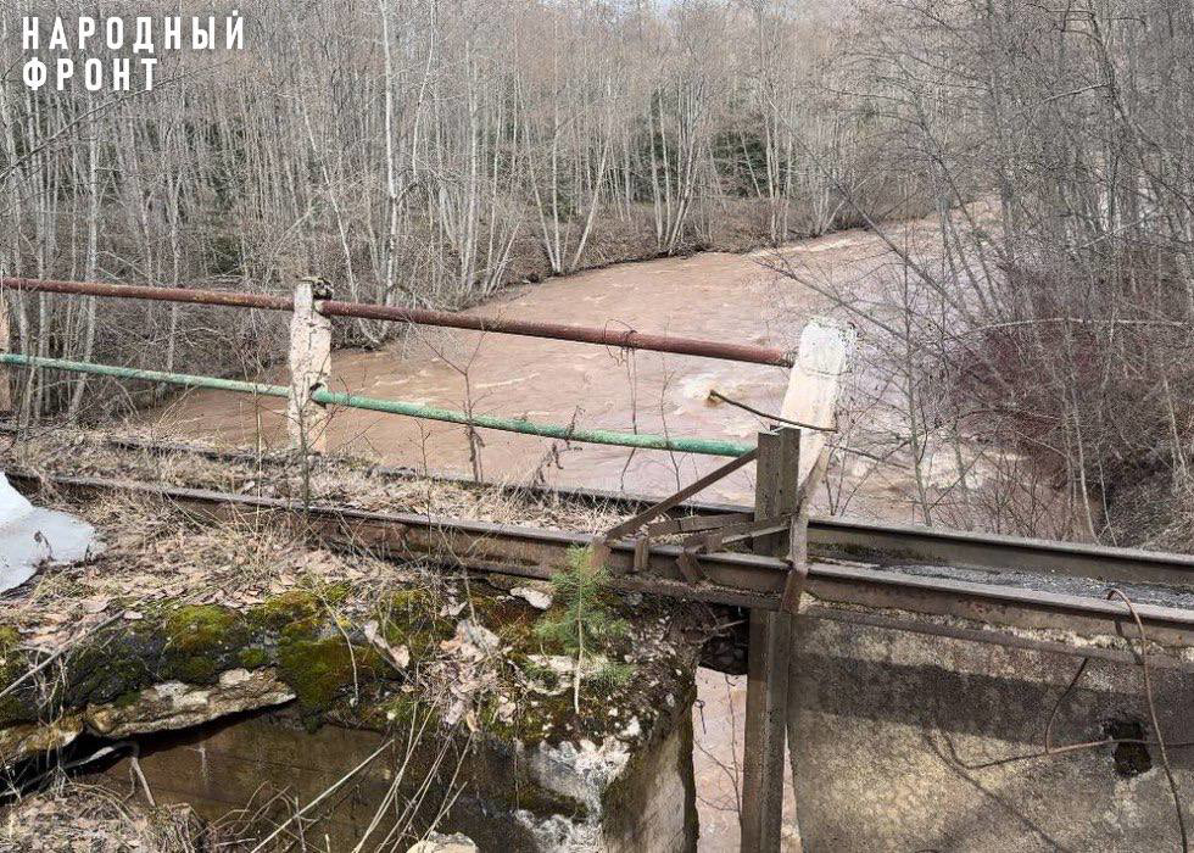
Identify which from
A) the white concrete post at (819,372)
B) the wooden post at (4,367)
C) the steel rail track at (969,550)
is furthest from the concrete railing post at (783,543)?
the wooden post at (4,367)

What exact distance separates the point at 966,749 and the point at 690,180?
24001 mm

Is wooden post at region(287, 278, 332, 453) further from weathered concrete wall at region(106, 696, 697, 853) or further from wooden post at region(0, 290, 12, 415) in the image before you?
wooden post at region(0, 290, 12, 415)

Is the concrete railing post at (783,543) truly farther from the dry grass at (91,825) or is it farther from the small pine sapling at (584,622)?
the dry grass at (91,825)

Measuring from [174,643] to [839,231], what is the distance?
2437 cm

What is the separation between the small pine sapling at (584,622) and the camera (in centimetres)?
304

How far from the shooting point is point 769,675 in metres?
3.43

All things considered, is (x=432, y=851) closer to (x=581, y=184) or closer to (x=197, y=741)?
(x=197, y=741)

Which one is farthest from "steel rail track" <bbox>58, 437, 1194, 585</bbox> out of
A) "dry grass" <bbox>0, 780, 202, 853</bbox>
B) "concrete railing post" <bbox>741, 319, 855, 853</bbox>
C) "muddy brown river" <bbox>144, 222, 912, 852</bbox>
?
"muddy brown river" <bbox>144, 222, 912, 852</bbox>

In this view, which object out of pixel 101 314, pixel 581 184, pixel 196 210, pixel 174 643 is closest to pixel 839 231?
pixel 581 184

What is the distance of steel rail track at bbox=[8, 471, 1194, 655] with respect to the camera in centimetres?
290

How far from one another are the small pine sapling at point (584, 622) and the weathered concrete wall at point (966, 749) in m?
0.71

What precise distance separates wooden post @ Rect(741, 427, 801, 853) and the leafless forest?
3.49m

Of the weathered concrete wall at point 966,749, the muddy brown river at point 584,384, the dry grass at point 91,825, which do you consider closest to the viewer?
the dry grass at point 91,825

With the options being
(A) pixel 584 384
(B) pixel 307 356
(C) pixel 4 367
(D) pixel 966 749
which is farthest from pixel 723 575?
(A) pixel 584 384
